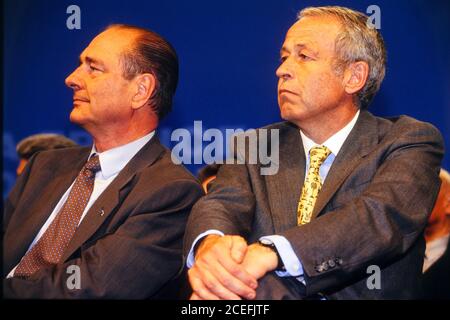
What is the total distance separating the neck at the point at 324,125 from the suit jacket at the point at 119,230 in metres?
0.48

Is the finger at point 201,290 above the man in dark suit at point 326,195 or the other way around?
the other way around

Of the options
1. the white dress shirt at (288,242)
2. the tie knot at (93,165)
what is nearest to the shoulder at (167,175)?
the tie knot at (93,165)

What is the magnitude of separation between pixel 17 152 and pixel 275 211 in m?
1.52

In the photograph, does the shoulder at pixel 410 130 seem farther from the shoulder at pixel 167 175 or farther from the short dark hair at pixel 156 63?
the short dark hair at pixel 156 63

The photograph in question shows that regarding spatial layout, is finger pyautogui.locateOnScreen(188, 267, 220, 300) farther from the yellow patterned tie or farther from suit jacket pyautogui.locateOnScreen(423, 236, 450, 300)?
suit jacket pyautogui.locateOnScreen(423, 236, 450, 300)

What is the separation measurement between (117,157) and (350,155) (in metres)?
0.90

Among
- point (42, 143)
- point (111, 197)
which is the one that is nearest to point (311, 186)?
point (111, 197)

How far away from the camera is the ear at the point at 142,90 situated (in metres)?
2.76

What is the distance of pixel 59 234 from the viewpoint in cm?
244

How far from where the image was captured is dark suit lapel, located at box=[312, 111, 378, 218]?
89.0 inches

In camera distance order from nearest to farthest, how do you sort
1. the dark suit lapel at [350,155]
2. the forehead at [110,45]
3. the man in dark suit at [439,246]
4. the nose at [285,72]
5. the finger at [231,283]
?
the finger at [231,283] → the dark suit lapel at [350,155] → the nose at [285,72] → the forehead at [110,45] → the man in dark suit at [439,246]

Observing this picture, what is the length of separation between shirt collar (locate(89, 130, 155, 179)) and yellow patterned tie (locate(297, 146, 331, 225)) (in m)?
0.70

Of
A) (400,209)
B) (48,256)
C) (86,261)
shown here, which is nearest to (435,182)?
(400,209)

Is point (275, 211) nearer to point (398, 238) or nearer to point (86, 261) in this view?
point (398, 238)
